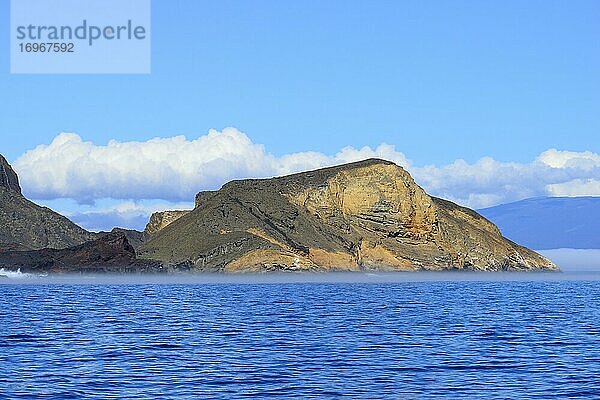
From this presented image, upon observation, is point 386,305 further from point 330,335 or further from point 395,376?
point 395,376

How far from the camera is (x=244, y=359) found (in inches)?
2270

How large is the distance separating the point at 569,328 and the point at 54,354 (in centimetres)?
4243

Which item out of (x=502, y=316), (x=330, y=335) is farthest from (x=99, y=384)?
(x=502, y=316)

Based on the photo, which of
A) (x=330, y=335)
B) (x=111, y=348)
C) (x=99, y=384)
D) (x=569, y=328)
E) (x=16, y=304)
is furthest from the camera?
(x=16, y=304)

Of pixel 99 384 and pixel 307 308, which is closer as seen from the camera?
A: pixel 99 384

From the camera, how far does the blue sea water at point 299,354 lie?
4656 cm

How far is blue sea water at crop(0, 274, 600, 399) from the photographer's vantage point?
46562mm

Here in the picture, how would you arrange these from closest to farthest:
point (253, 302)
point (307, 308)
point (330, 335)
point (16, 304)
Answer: point (330, 335), point (307, 308), point (16, 304), point (253, 302)

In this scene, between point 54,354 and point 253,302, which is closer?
point 54,354

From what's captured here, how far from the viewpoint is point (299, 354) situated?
198 ft

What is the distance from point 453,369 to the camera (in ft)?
175

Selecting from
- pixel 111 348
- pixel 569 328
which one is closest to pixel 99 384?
pixel 111 348

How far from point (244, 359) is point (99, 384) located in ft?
38.8

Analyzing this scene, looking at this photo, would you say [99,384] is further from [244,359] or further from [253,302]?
[253,302]
